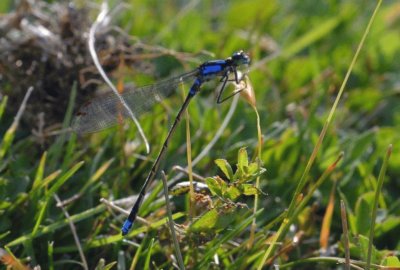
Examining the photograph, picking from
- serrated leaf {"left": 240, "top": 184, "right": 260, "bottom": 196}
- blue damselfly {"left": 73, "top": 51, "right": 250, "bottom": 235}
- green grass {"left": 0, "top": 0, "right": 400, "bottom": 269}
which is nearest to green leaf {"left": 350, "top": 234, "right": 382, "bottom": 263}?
green grass {"left": 0, "top": 0, "right": 400, "bottom": 269}

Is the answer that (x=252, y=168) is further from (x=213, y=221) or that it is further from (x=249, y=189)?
Answer: (x=213, y=221)

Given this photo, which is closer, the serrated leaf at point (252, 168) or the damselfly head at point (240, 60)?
the serrated leaf at point (252, 168)

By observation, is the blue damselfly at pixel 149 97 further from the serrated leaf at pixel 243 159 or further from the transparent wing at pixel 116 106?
the serrated leaf at pixel 243 159

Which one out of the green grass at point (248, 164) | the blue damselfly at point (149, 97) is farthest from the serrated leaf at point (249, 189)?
the blue damselfly at point (149, 97)

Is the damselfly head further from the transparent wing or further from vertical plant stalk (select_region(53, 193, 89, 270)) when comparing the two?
vertical plant stalk (select_region(53, 193, 89, 270))

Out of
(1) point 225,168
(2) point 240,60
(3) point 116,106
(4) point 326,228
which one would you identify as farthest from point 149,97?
(4) point 326,228

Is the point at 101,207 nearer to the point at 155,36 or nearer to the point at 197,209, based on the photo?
the point at 197,209
